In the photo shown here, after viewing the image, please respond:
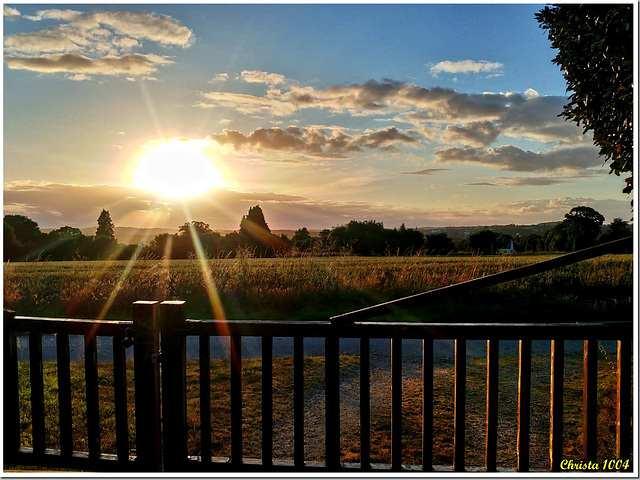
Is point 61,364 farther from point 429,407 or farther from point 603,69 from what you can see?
point 603,69

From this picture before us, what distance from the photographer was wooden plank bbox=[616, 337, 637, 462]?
2967 millimetres

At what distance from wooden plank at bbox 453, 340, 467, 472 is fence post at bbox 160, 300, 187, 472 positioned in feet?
5.60

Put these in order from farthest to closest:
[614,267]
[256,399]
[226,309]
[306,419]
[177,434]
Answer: [614,267] < [226,309] < [256,399] < [306,419] < [177,434]

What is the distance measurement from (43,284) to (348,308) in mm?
7864

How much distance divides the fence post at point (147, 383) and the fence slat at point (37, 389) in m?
0.82

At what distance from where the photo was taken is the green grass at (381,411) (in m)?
4.16

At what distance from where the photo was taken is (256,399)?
545 centimetres

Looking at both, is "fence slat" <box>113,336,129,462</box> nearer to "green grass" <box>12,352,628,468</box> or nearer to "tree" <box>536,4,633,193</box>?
"green grass" <box>12,352,628,468</box>

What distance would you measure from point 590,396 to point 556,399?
0.83ft

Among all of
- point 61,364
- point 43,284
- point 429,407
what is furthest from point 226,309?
point 429,407

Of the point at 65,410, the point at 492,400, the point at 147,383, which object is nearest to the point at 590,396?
the point at 492,400

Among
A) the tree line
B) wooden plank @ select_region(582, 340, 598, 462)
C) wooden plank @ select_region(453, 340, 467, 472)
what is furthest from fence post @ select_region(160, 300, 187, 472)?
the tree line

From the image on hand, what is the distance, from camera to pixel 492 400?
9.71 feet

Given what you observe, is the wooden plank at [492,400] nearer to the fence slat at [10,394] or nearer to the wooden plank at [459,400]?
the wooden plank at [459,400]
